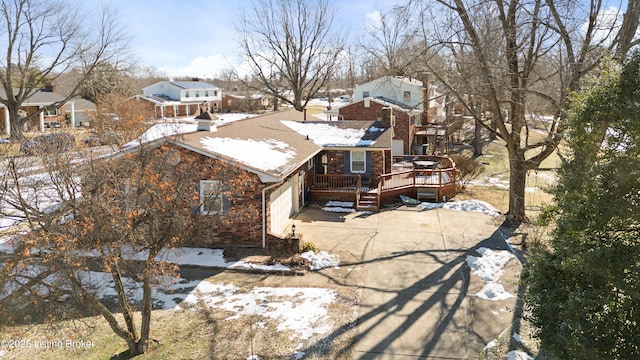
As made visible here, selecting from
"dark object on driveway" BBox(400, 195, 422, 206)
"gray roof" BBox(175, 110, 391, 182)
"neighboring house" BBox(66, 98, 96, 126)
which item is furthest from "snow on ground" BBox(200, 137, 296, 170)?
"neighboring house" BBox(66, 98, 96, 126)

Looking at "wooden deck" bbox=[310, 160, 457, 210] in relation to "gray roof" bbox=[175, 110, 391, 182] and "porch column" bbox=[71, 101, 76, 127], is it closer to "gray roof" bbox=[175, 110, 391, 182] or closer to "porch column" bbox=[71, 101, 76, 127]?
"gray roof" bbox=[175, 110, 391, 182]

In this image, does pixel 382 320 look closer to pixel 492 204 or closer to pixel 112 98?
pixel 492 204

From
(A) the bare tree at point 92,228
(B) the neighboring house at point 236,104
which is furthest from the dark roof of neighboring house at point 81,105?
(A) the bare tree at point 92,228

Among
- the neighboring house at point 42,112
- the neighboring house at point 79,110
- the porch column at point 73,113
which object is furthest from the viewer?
the neighboring house at point 79,110

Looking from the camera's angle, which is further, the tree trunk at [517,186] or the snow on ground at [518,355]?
the tree trunk at [517,186]

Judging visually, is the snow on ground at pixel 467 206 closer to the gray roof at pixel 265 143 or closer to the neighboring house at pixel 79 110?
the gray roof at pixel 265 143

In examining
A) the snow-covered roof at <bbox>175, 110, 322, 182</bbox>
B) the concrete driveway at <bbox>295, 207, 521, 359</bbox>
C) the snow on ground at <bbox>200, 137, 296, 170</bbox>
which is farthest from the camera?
the snow on ground at <bbox>200, 137, 296, 170</bbox>
